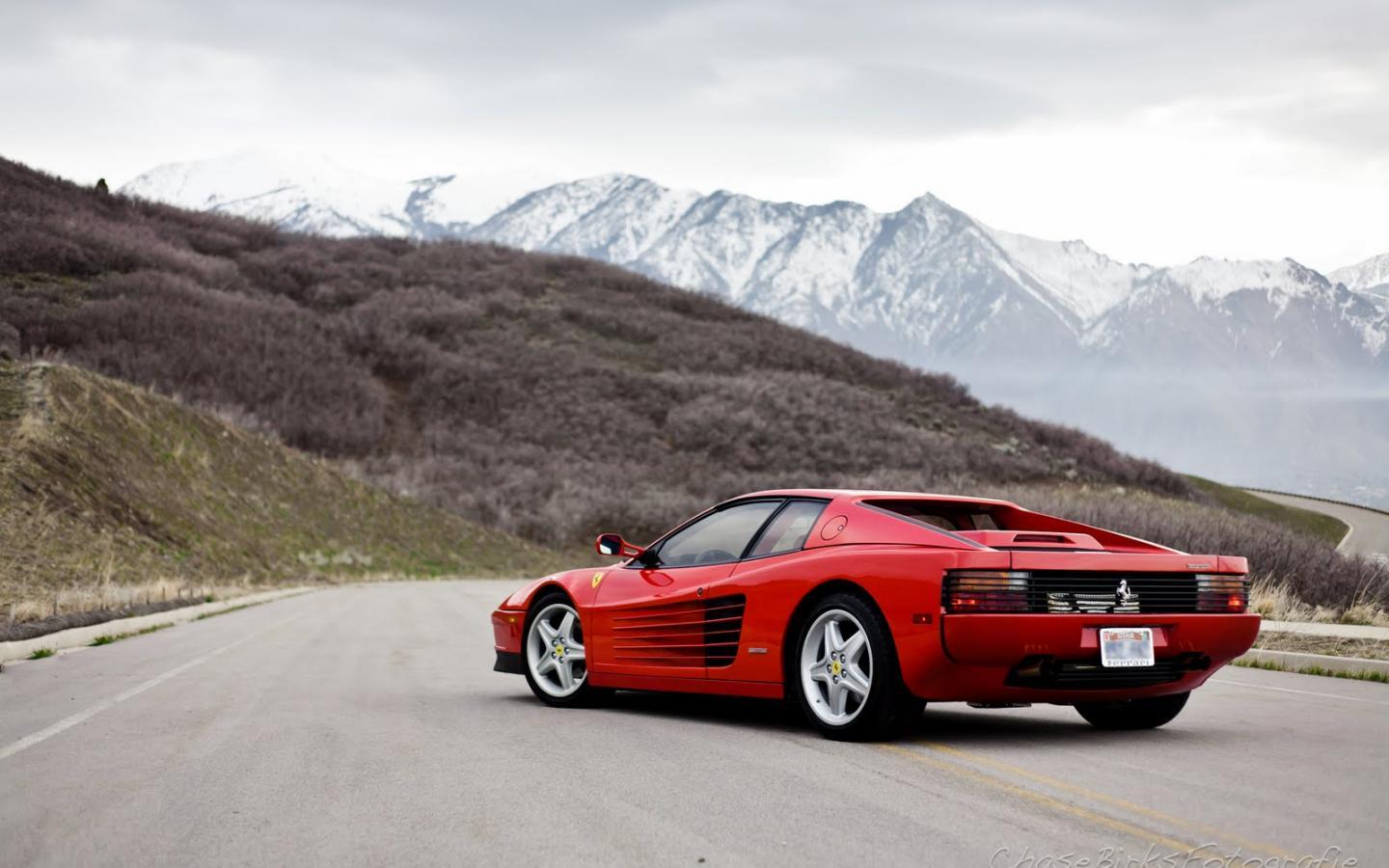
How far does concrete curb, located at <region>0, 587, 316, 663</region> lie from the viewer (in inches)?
524

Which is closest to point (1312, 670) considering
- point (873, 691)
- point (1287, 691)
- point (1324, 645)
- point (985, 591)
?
point (1324, 645)

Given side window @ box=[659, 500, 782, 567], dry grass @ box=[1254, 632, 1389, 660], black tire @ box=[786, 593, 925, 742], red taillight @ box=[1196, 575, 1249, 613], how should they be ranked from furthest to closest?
dry grass @ box=[1254, 632, 1389, 660] → side window @ box=[659, 500, 782, 567] → red taillight @ box=[1196, 575, 1249, 613] → black tire @ box=[786, 593, 925, 742]

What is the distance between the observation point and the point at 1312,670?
12359 mm

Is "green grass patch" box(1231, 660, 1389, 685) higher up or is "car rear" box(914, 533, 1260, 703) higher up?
"car rear" box(914, 533, 1260, 703)

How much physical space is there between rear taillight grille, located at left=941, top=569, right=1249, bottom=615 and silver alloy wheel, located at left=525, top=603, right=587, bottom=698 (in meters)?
3.17

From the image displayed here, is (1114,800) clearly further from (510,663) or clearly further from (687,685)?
(510,663)

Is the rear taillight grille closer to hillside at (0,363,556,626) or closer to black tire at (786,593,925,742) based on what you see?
black tire at (786,593,925,742)

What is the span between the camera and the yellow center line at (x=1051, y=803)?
17.5 feet

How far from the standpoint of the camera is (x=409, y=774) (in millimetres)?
6828

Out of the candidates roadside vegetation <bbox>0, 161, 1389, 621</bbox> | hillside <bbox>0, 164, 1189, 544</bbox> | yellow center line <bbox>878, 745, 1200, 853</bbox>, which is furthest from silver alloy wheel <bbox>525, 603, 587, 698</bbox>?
hillside <bbox>0, 164, 1189, 544</bbox>

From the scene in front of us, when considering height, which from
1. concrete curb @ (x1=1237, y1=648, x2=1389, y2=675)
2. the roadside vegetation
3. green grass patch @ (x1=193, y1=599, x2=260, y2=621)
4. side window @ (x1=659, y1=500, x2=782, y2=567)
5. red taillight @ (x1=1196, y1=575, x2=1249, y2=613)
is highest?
the roadside vegetation

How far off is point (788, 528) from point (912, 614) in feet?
4.80

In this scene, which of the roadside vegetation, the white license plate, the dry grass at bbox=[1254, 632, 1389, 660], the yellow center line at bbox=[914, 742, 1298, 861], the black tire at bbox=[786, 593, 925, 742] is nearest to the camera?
the yellow center line at bbox=[914, 742, 1298, 861]

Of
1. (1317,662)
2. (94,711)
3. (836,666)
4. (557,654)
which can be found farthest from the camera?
(1317,662)
